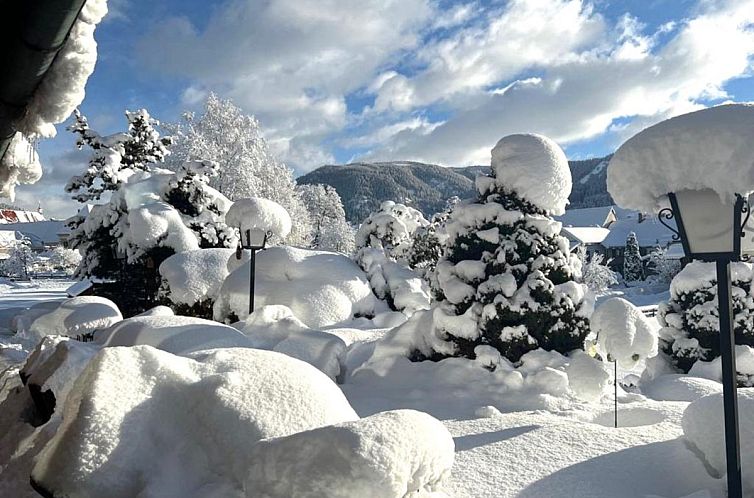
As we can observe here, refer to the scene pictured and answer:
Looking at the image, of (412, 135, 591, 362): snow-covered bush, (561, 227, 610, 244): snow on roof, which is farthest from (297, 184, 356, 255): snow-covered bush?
(412, 135, 591, 362): snow-covered bush

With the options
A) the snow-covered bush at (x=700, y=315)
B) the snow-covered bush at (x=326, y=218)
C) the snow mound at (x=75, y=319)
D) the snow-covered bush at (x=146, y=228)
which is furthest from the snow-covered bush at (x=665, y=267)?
the snow mound at (x=75, y=319)

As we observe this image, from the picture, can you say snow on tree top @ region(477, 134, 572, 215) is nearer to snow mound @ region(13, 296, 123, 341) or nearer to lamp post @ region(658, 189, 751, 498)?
lamp post @ region(658, 189, 751, 498)

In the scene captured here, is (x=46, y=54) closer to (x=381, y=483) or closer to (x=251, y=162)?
(x=381, y=483)

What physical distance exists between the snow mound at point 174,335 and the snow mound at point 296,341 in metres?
0.71

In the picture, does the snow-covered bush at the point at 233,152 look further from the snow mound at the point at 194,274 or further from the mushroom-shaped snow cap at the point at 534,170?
the mushroom-shaped snow cap at the point at 534,170

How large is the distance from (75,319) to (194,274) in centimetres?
223

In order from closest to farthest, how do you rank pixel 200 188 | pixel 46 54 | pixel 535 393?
pixel 46 54, pixel 535 393, pixel 200 188

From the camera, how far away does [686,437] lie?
3.67m

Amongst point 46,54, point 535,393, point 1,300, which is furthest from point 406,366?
point 1,300

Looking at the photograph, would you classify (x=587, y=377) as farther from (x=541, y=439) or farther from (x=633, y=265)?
(x=633, y=265)

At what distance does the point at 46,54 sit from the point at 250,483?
188 cm

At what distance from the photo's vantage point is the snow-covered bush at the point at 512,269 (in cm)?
647

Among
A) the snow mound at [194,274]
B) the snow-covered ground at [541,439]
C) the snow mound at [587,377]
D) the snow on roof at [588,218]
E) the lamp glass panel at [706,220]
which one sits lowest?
the snow-covered ground at [541,439]

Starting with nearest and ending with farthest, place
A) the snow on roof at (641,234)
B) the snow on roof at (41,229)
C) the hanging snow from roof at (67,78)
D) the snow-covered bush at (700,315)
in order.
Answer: the hanging snow from roof at (67,78), the snow-covered bush at (700,315), the snow on roof at (641,234), the snow on roof at (41,229)
